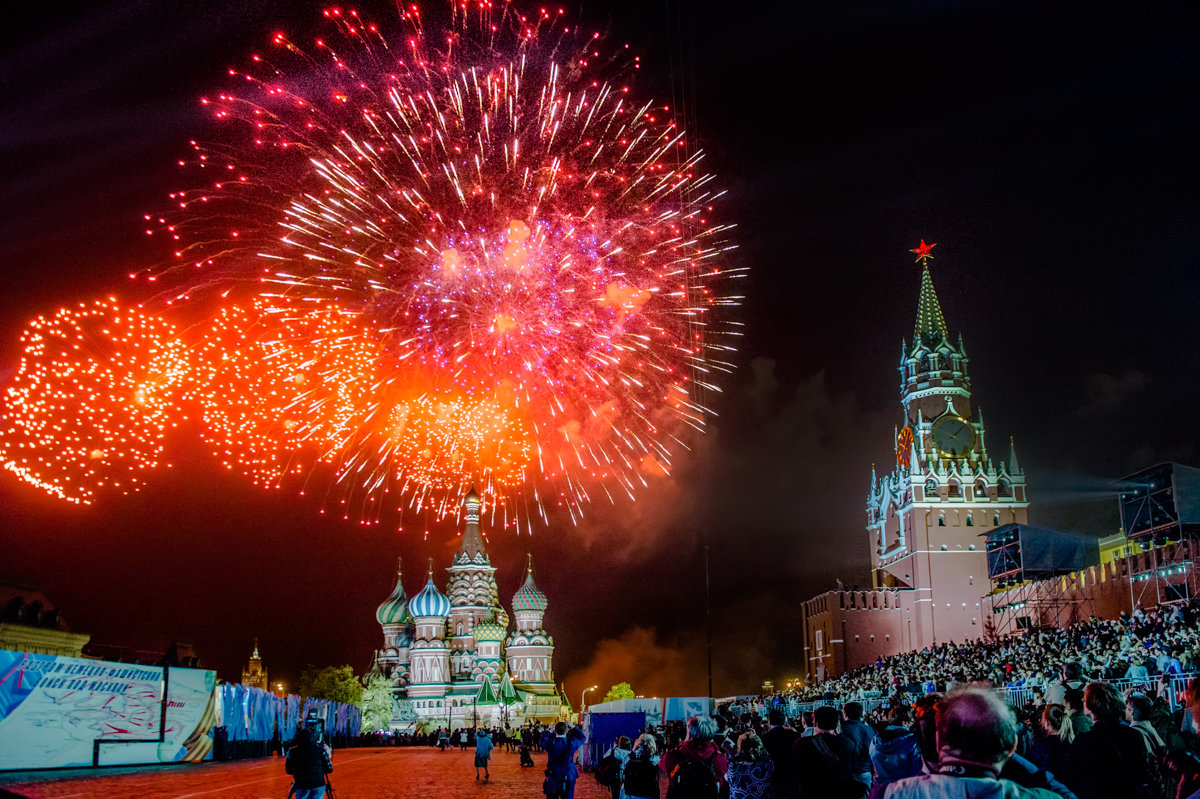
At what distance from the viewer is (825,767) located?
20.7 feet

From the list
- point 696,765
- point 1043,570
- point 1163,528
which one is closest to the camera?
point 696,765

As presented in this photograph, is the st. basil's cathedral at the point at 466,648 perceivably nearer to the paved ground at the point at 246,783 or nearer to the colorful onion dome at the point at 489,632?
the colorful onion dome at the point at 489,632

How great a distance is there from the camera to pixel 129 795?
14523 millimetres

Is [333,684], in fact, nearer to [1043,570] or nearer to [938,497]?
[938,497]

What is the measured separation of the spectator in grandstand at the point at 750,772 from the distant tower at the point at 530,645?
277 ft

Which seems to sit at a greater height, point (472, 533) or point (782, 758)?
point (472, 533)

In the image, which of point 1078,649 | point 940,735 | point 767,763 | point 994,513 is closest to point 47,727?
point 767,763

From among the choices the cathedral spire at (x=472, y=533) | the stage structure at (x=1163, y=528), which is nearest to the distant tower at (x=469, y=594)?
the cathedral spire at (x=472, y=533)

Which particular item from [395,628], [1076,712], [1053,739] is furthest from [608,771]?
[395,628]

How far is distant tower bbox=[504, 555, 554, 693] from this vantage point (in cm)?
8994

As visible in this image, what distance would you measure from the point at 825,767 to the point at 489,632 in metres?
85.1

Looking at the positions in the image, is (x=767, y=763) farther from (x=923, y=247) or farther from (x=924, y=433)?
(x=923, y=247)

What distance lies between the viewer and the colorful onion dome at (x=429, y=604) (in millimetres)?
89375

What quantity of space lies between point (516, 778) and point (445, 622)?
2762 inches
